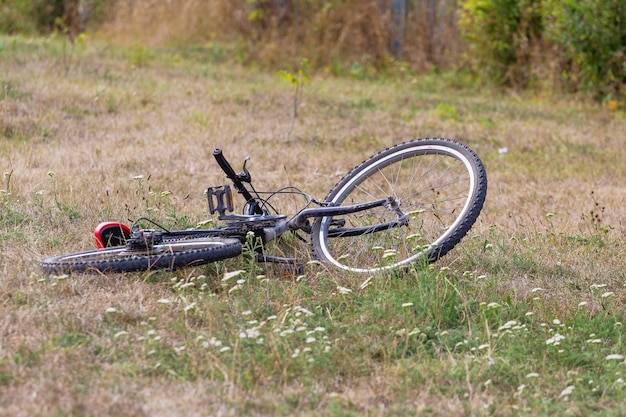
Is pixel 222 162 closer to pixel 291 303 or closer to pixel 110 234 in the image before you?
pixel 110 234

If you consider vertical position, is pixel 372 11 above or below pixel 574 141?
above

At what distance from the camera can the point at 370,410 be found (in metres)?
3.40

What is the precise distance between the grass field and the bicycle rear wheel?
0.08 m

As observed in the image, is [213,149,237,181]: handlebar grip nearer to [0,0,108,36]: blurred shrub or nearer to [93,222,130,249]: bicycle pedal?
[93,222,130,249]: bicycle pedal

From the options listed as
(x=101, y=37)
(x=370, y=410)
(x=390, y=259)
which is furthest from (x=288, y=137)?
(x=101, y=37)

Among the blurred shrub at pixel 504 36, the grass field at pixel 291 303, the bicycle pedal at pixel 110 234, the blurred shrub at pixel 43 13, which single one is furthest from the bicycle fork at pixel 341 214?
the blurred shrub at pixel 43 13

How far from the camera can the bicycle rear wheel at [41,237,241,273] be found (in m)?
4.43

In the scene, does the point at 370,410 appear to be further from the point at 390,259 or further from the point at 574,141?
the point at 574,141

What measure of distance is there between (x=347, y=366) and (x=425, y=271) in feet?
3.03

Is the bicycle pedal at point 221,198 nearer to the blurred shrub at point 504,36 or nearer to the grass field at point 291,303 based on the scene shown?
the grass field at point 291,303

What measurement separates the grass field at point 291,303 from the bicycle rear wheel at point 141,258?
3.0 inches

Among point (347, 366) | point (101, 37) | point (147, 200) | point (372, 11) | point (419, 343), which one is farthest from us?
point (101, 37)

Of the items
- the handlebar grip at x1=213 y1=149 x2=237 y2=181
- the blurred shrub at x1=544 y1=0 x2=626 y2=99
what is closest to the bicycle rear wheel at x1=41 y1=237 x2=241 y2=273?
the handlebar grip at x1=213 y1=149 x2=237 y2=181

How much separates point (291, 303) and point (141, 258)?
0.78m
